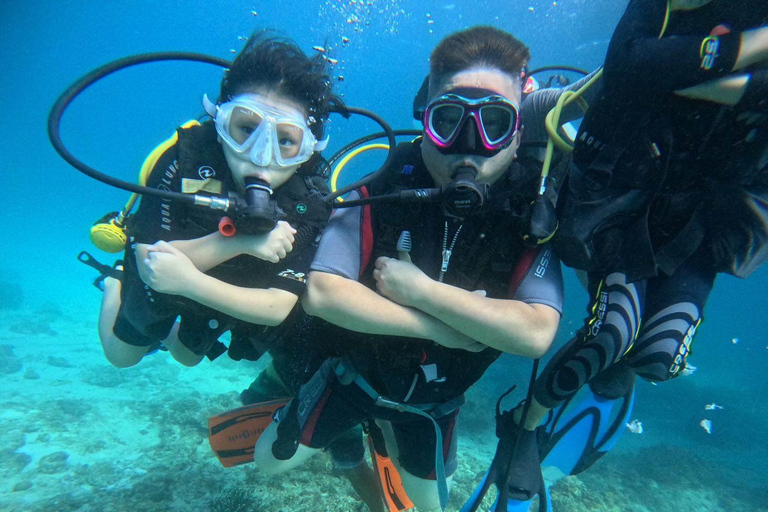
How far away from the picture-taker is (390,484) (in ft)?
13.2

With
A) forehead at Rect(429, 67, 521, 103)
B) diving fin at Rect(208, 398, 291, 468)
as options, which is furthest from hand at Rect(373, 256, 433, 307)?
diving fin at Rect(208, 398, 291, 468)

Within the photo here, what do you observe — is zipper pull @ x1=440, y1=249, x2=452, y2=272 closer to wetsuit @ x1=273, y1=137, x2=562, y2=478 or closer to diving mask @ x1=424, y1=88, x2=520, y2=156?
wetsuit @ x1=273, y1=137, x2=562, y2=478

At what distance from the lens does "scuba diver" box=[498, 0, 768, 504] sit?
5.85 ft

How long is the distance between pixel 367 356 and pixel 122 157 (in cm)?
17155

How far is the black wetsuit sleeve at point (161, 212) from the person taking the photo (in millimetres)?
2709

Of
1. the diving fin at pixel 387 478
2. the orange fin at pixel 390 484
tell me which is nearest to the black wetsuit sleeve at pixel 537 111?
the diving fin at pixel 387 478

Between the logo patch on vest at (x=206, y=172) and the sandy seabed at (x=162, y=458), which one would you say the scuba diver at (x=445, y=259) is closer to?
the logo patch on vest at (x=206, y=172)

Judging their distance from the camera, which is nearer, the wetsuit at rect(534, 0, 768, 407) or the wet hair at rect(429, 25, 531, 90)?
the wetsuit at rect(534, 0, 768, 407)

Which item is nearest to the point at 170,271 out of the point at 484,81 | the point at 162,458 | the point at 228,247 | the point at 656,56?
the point at 228,247

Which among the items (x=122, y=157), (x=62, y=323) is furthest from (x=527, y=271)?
(x=122, y=157)

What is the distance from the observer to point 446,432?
3635mm

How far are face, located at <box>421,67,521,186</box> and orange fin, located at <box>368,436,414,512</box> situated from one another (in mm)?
3025

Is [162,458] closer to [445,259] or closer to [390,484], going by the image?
[390,484]

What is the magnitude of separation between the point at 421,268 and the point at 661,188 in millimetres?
1584
